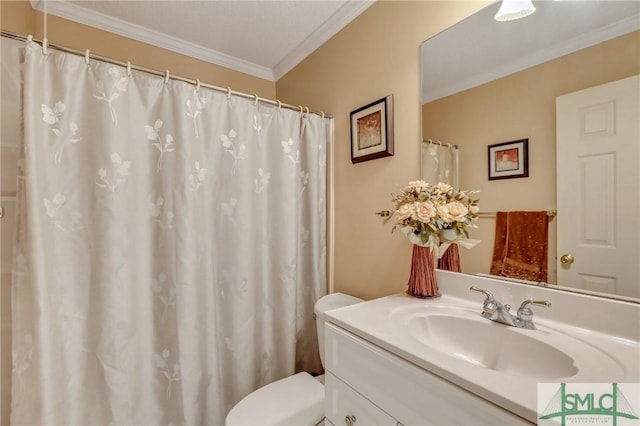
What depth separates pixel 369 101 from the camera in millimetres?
1491

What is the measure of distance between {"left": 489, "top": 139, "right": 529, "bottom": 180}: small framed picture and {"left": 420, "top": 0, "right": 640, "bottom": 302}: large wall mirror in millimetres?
17

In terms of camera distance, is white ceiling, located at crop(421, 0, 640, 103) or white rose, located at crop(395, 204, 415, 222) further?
white rose, located at crop(395, 204, 415, 222)

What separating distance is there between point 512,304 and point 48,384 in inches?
67.5

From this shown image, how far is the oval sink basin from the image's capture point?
0.72 m

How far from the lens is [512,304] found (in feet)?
3.15

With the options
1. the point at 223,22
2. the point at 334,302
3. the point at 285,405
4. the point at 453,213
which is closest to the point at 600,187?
the point at 453,213

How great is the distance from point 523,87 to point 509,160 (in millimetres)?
252

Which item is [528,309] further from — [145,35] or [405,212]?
[145,35]

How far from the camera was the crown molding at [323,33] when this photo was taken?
1.54 m

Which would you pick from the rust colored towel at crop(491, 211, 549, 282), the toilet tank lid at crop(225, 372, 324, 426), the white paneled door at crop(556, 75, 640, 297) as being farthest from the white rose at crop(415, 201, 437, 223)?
the toilet tank lid at crop(225, 372, 324, 426)

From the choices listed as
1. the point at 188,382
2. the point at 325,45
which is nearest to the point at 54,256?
the point at 188,382

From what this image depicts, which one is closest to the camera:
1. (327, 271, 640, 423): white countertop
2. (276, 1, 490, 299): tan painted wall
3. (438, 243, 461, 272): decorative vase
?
(327, 271, 640, 423): white countertop

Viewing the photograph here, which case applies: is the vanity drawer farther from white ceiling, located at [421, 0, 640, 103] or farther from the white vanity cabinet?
white ceiling, located at [421, 0, 640, 103]

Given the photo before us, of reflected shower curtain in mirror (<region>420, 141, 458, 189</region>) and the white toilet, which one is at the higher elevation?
reflected shower curtain in mirror (<region>420, 141, 458, 189</region>)
